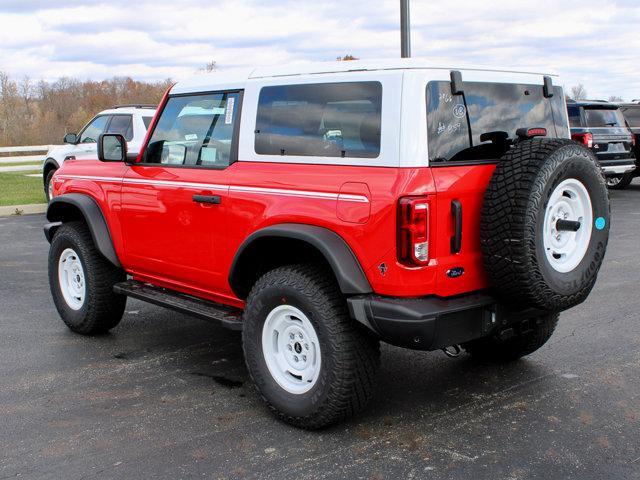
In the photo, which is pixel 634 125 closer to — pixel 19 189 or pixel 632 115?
pixel 632 115

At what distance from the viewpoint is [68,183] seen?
5.75 m

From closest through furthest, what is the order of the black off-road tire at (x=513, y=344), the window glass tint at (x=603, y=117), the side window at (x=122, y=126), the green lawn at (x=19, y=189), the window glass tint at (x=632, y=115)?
the black off-road tire at (x=513, y=344) < the side window at (x=122, y=126) < the window glass tint at (x=603, y=117) < the green lawn at (x=19, y=189) < the window glass tint at (x=632, y=115)

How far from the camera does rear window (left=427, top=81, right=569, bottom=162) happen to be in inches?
143

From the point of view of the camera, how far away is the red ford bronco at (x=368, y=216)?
353 centimetres

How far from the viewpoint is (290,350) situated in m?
4.05

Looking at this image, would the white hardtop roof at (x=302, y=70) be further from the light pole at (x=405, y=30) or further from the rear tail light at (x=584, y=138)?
the rear tail light at (x=584, y=138)

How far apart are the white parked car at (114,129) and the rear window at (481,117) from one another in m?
7.19

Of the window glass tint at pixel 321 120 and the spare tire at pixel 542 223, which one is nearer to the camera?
the spare tire at pixel 542 223

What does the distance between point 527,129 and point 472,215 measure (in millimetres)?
658

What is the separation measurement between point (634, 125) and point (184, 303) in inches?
612

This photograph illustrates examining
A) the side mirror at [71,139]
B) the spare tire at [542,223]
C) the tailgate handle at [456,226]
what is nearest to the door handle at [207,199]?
the tailgate handle at [456,226]

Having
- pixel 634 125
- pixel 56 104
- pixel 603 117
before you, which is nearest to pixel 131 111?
pixel 603 117

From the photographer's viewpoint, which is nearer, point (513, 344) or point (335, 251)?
point (335, 251)

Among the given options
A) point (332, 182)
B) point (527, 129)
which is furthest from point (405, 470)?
point (527, 129)
